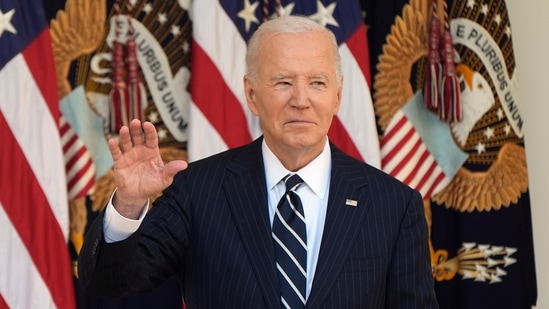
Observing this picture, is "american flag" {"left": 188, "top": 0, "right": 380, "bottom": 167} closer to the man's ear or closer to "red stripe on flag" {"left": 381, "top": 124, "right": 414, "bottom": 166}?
"red stripe on flag" {"left": 381, "top": 124, "right": 414, "bottom": 166}

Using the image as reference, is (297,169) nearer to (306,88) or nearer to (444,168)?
(306,88)

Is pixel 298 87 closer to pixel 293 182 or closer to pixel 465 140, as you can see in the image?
pixel 293 182

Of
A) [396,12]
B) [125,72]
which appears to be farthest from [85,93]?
[396,12]

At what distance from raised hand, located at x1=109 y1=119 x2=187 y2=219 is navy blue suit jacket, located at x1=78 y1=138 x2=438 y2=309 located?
0.10 meters

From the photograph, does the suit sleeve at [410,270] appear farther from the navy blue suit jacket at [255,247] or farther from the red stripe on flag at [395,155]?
the red stripe on flag at [395,155]

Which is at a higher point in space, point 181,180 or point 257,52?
point 257,52

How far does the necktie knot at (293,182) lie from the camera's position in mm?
2039

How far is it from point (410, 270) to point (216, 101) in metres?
1.51

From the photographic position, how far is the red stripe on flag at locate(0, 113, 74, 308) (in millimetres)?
3113

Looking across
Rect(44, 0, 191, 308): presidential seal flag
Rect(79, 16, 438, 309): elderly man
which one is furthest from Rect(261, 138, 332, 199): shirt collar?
Rect(44, 0, 191, 308): presidential seal flag

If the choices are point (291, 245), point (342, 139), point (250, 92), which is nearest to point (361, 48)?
point (342, 139)

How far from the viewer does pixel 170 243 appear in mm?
1968

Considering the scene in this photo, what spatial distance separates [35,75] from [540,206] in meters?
2.06

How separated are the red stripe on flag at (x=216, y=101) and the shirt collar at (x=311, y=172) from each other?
49.3 inches
